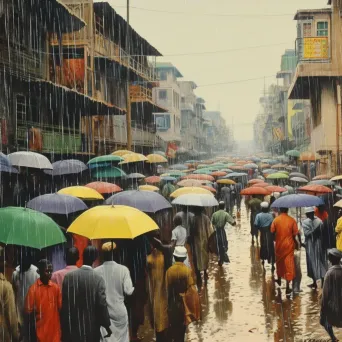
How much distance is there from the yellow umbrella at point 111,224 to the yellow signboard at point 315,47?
2248 cm

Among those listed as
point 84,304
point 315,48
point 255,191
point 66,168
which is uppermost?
point 315,48

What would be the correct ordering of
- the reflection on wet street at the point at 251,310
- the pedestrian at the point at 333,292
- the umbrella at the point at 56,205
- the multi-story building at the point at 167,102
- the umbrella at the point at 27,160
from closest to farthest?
the pedestrian at the point at 333,292
the reflection on wet street at the point at 251,310
the umbrella at the point at 56,205
the umbrella at the point at 27,160
the multi-story building at the point at 167,102

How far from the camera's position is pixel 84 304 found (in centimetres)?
559

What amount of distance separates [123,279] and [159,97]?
2520 inches

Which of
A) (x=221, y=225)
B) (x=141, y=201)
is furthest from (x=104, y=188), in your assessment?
(x=141, y=201)

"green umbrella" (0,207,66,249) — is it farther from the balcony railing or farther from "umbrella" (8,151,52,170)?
the balcony railing

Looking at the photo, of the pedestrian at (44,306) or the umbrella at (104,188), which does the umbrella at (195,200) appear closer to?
the umbrella at (104,188)

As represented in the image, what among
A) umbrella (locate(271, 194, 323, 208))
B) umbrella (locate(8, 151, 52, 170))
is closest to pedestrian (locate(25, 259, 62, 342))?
umbrella (locate(271, 194, 323, 208))

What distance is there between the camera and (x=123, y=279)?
6.25 meters

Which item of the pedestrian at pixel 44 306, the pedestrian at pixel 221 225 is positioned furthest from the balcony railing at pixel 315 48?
the pedestrian at pixel 44 306

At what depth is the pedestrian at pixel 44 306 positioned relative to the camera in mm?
5504

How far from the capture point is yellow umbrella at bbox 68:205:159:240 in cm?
645

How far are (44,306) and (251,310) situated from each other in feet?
15.1

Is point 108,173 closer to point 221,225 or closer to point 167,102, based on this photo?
point 221,225
